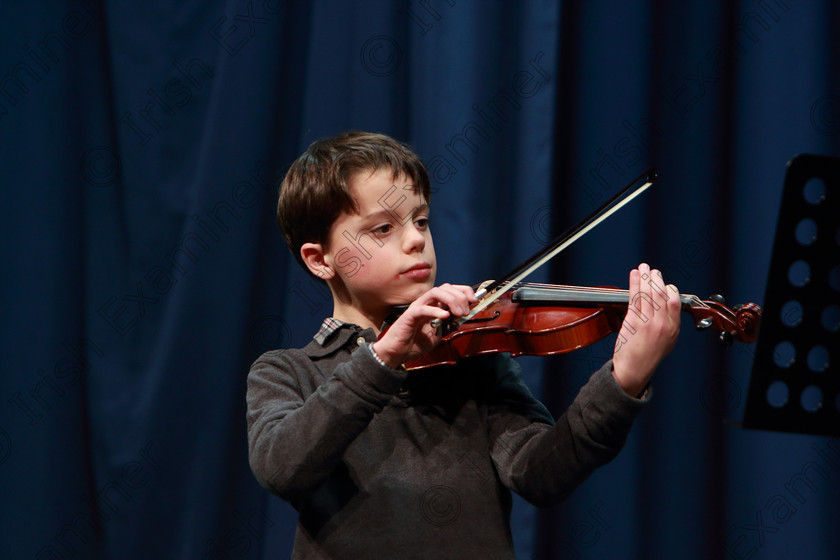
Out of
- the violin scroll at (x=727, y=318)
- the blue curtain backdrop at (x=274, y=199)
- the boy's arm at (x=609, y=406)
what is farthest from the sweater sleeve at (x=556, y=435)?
the blue curtain backdrop at (x=274, y=199)

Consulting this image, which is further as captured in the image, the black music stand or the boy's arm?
the boy's arm

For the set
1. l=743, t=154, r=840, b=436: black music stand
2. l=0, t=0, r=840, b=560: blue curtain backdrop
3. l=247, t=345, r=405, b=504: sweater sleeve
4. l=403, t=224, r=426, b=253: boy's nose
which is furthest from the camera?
l=0, t=0, r=840, b=560: blue curtain backdrop

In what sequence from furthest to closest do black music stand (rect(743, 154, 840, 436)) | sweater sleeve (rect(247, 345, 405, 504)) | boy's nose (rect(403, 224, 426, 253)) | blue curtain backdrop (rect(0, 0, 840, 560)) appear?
1. blue curtain backdrop (rect(0, 0, 840, 560))
2. boy's nose (rect(403, 224, 426, 253))
3. sweater sleeve (rect(247, 345, 405, 504))
4. black music stand (rect(743, 154, 840, 436))

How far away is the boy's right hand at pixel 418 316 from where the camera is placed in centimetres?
82

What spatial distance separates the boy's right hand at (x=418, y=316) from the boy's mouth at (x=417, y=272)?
137 millimetres

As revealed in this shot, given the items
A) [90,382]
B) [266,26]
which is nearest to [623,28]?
[266,26]

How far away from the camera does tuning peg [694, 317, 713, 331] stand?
0.86 metres

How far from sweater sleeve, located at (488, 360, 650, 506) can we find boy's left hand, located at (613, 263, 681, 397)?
2 centimetres

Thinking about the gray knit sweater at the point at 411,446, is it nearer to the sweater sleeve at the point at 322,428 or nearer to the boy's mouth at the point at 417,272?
the sweater sleeve at the point at 322,428

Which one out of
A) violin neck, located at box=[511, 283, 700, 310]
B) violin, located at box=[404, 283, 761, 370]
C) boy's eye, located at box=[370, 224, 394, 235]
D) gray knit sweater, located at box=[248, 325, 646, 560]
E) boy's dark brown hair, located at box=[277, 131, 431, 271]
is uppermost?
boy's dark brown hair, located at box=[277, 131, 431, 271]

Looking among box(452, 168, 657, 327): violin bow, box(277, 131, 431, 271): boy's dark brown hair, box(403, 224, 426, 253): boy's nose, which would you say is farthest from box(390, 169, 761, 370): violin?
box(277, 131, 431, 271): boy's dark brown hair

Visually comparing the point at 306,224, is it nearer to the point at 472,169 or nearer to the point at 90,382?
the point at 472,169

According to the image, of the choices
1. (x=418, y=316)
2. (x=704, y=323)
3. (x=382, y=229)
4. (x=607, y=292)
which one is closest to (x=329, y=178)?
(x=382, y=229)

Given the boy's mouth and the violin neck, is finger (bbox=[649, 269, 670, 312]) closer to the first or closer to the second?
the violin neck
